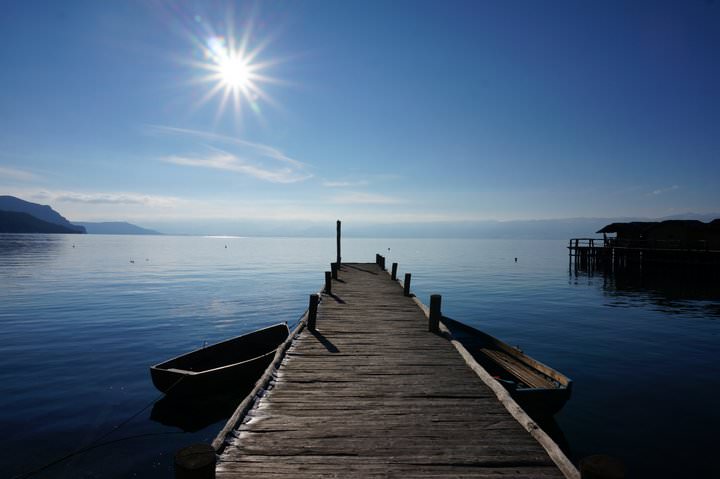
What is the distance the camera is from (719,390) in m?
13.2

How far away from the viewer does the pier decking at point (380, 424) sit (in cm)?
483

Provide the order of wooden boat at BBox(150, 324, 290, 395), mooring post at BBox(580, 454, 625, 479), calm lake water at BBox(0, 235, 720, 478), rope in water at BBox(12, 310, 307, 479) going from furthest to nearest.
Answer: wooden boat at BBox(150, 324, 290, 395)
calm lake water at BBox(0, 235, 720, 478)
rope in water at BBox(12, 310, 307, 479)
mooring post at BBox(580, 454, 625, 479)

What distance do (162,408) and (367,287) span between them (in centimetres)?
1238

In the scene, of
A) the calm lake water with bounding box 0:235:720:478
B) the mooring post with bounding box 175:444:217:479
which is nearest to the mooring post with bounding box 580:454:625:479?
the mooring post with bounding box 175:444:217:479

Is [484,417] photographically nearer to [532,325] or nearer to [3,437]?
[3,437]

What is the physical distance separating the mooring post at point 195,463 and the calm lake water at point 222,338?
21.8 feet

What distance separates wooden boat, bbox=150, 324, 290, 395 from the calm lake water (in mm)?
1012

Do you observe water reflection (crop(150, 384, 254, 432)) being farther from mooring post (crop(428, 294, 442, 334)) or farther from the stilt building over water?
the stilt building over water

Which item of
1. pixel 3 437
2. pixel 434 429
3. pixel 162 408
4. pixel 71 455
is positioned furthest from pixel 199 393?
pixel 434 429

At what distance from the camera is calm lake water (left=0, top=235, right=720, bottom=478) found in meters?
9.49

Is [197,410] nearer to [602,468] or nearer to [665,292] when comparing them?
[602,468]

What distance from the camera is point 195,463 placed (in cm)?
335

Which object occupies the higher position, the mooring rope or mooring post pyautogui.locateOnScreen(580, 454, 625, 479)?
mooring post pyautogui.locateOnScreen(580, 454, 625, 479)

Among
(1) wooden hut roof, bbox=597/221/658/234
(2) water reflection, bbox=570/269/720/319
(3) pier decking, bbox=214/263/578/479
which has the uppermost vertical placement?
(1) wooden hut roof, bbox=597/221/658/234
